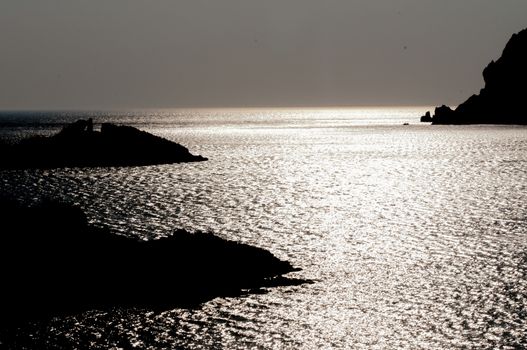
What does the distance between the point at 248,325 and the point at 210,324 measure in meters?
2.02

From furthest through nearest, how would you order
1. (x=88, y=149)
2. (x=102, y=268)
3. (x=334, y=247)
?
1. (x=88, y=149)
2. (x=334, y=247)
3. (x=102, y=268)

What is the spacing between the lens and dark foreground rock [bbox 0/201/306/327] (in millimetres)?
43219

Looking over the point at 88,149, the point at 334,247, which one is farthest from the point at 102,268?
the point at 88,149

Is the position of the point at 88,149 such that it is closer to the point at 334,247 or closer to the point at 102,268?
the point at 334,247

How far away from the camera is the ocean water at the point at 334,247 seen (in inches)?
1518

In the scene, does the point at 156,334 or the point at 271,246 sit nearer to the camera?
the point at 156,334

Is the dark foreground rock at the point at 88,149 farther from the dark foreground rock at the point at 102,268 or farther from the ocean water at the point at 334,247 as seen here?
the dark foreground rock at the point at 102,268

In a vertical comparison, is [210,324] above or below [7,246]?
below

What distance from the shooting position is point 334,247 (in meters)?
64.1

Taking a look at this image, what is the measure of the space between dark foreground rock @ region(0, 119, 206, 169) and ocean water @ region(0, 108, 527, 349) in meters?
5.01

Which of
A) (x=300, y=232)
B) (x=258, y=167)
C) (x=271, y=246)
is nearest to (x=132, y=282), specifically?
(x=271, y=246)

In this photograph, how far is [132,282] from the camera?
4512 centimetres

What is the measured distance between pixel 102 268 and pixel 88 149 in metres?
105

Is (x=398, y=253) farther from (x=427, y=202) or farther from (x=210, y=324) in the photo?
(x=427, y=202)
